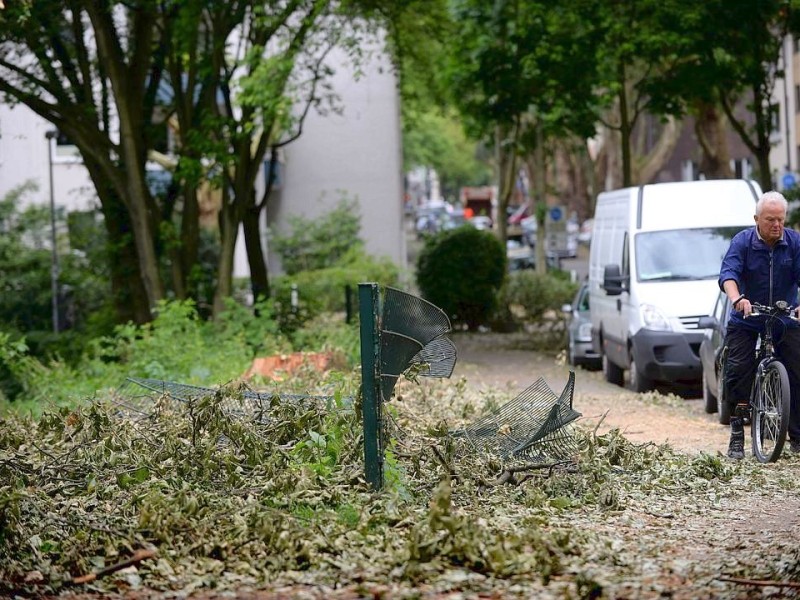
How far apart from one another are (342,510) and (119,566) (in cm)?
139

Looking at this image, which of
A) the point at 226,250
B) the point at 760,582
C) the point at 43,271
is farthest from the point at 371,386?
the point at 43,271

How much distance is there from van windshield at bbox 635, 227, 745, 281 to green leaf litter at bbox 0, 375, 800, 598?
22.3 feet

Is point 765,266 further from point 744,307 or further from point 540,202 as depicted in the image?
point 540,202

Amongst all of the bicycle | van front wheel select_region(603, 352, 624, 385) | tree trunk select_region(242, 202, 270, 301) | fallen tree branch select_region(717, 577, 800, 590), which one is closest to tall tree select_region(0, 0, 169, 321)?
tree trunk select_region(242, 202, 270, 301)

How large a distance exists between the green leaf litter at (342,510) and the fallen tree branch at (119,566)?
2cm

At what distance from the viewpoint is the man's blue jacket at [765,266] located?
1012 centimetres

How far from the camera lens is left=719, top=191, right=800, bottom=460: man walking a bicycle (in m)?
9.94

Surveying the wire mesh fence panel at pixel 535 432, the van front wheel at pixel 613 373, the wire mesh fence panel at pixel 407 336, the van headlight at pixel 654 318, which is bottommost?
the van front wheel at pixel 613 373

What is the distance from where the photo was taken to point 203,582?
6.25m

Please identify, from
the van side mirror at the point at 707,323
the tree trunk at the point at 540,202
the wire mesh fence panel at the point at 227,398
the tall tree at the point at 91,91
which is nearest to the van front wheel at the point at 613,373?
the van side mirror at the point at 707,323

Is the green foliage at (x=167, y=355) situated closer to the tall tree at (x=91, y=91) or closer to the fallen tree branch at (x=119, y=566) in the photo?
the tall tree at (x=91, y=91)

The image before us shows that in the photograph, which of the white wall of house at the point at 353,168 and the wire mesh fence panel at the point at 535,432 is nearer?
the wire mesh fence panel at the point at 535,432

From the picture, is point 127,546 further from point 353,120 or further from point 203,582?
point 353,120

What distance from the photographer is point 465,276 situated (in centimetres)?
3038
